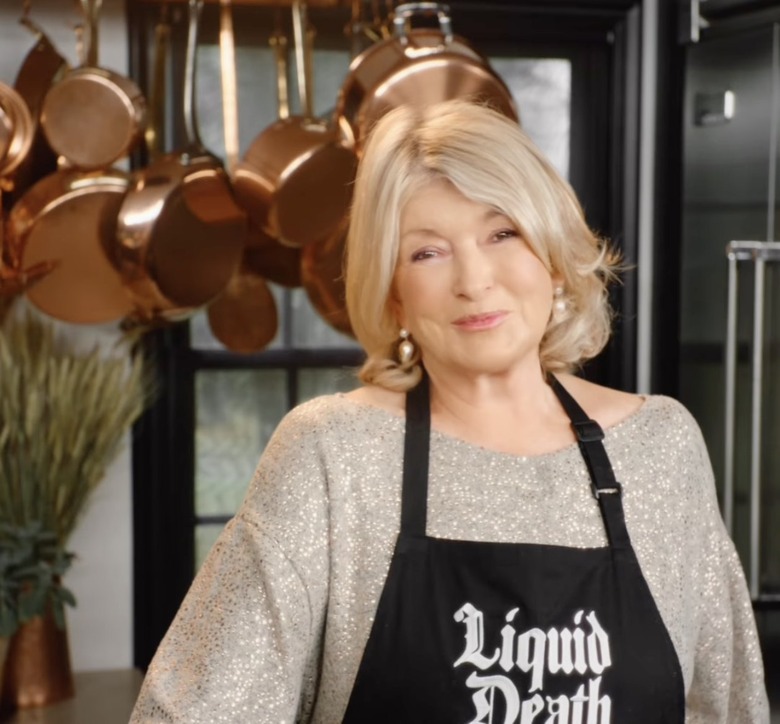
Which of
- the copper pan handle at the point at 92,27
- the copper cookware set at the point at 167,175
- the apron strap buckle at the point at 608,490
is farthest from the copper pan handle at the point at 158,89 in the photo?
the apron strap buckle at the point at 608,490

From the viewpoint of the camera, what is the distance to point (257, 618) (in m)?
1.36

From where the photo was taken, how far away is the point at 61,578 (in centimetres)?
241

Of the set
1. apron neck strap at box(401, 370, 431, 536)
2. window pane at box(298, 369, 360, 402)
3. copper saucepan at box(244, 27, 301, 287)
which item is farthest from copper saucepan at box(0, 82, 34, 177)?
apron neck strap at box(401, 370, 431, 536)

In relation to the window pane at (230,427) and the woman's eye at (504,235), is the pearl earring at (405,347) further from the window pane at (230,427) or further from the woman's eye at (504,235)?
the window pane at (230,427)

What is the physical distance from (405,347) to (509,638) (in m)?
0.34

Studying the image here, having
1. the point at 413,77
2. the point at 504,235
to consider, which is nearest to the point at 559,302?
the point at 504,235

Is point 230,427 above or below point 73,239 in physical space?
below

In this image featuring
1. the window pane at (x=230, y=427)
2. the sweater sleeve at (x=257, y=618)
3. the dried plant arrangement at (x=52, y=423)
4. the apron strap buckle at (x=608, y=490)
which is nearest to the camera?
the sweater sleeve at (x=257, y=618)

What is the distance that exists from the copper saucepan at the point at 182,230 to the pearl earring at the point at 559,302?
81 centimetres

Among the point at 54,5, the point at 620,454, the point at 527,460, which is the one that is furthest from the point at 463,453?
the point at 54,5

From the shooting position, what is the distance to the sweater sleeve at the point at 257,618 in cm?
135

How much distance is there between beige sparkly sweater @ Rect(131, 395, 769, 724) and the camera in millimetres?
1358

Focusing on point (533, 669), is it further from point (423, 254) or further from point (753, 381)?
point (753, 381)

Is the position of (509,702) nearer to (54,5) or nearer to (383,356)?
(383,356)
